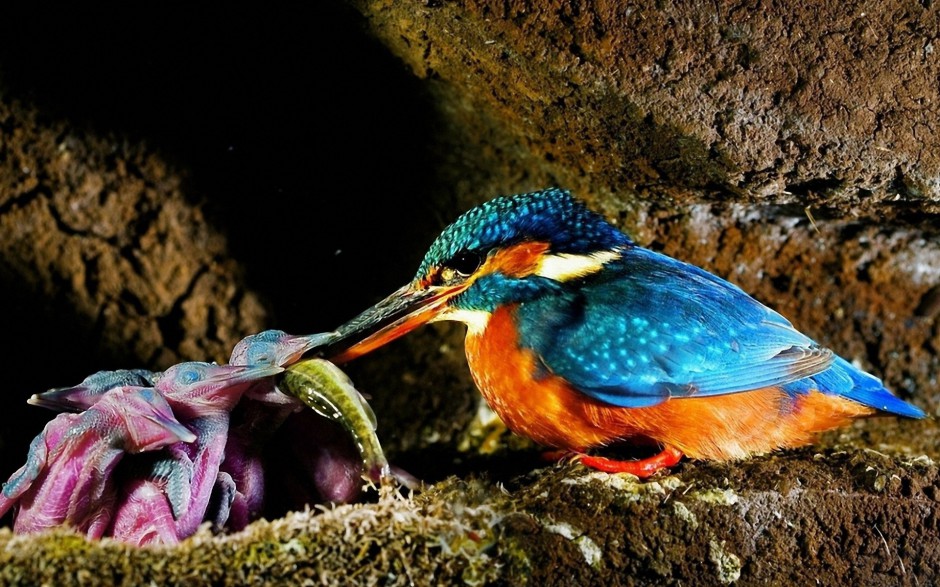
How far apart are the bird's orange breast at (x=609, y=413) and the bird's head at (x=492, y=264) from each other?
10 cm

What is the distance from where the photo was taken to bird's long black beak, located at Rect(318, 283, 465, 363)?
9.91 feet

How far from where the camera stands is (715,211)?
12.2 feet

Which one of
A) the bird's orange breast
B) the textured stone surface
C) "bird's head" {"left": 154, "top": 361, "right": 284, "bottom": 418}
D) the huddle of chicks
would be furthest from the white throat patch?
"bird's head" {"left": 154, "top": 361, "right": 284, "bottom": 418}

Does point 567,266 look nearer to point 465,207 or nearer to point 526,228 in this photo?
point 526,228

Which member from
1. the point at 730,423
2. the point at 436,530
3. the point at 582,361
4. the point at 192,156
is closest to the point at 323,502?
the point at 436,530

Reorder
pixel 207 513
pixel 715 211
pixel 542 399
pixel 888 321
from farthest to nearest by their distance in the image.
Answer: pixel 888 321
pixel 715 211
pixel 542 399
pixel 207 513

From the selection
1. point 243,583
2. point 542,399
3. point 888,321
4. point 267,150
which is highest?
point 267,150

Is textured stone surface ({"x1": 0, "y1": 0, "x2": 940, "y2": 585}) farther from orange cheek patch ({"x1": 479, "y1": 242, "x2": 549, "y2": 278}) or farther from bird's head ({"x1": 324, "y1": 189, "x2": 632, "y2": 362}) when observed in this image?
orange cheek patch ({"x1": 479, "y1": 242, "x2": 549, "y2": 278})

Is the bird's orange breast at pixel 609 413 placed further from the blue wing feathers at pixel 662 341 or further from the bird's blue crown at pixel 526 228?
the bird's blue crown at pixel 526 228

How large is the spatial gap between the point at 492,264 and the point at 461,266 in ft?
0.33

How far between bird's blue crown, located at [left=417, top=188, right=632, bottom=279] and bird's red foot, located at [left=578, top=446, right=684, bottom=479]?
679 millimetres

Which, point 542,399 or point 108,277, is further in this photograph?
point 108,277

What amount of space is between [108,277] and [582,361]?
230 cm

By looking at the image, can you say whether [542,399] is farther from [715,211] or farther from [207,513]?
[715,211]
